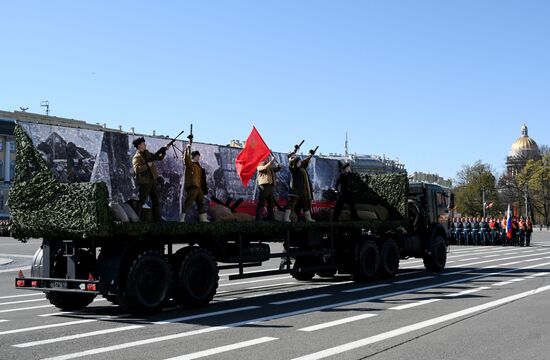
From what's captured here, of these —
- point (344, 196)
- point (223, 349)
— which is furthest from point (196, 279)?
point (344, 196)

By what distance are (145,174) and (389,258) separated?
8311mm

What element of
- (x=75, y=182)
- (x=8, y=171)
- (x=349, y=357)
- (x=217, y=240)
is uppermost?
(x=8, y=171)

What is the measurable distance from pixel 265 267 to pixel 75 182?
11924 millimetres

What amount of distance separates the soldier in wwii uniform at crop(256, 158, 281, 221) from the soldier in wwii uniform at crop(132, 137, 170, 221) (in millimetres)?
3019

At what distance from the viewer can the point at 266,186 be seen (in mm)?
14766

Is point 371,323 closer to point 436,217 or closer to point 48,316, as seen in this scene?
point 48,316

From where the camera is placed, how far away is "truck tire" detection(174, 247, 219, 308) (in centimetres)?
1196

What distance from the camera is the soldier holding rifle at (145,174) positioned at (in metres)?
11.9

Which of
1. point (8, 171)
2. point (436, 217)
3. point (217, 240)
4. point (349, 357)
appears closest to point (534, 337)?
point (349, 357)

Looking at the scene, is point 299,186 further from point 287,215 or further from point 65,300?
point 65,300

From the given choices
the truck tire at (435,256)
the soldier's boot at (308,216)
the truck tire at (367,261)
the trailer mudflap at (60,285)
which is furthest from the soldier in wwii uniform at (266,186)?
the truck tire at (435,256)

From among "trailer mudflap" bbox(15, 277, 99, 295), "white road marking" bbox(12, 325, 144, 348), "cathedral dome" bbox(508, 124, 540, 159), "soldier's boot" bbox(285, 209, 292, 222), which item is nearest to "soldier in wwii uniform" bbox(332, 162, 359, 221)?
"soldier's boot" bbox(285, 209, 292, 222)

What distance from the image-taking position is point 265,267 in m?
22.5

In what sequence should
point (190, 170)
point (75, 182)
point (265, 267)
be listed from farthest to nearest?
point (265, 267) < point (190, 170) < point (75, 182)
